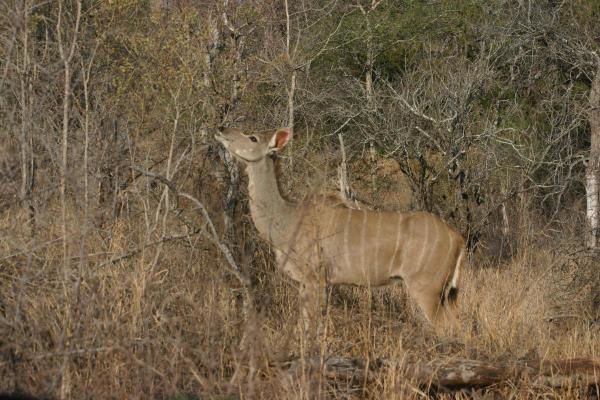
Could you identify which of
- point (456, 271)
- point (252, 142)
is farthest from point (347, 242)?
point (252, 142)

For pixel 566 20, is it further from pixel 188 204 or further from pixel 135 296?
pixel 135 296

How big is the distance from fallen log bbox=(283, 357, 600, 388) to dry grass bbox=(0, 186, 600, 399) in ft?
0.19

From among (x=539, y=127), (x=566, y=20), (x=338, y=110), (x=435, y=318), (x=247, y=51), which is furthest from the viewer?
(x=539, y=127)

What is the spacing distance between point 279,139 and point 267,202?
48 centimetres

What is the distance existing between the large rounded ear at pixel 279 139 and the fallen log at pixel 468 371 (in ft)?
6.75

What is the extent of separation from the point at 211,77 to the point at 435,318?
8.16 ft

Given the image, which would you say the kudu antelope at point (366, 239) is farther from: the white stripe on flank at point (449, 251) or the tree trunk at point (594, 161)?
the tree trunk at point (594, 161)

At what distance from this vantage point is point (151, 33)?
27.6 ft

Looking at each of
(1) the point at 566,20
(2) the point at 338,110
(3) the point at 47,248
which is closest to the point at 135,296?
(3) the point at 47,248

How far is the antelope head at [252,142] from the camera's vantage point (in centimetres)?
669

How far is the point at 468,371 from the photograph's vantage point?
17.3 ft

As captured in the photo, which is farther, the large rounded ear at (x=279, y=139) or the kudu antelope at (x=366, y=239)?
the large rounded ear at (x=279, y=139)

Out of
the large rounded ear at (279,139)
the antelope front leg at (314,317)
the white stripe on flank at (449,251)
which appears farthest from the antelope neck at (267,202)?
the antelope front leg at (314,317)

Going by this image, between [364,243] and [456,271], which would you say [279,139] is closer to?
[364,243]
